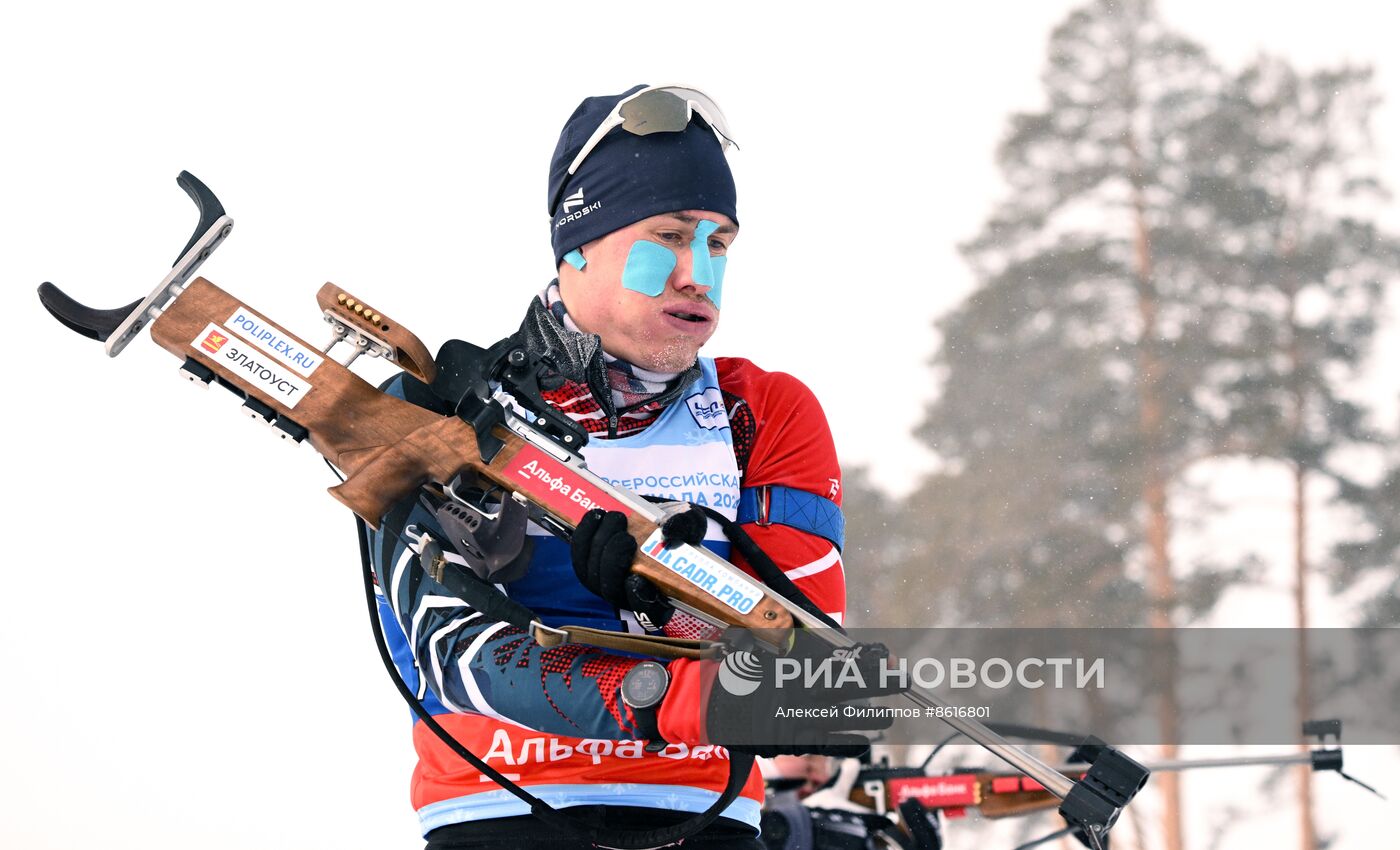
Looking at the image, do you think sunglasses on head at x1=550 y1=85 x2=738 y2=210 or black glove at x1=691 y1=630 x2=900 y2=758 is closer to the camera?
black glove at x1=691 y1=630 x2=900 y2=758

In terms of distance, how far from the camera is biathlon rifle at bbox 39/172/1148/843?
1.52 metres

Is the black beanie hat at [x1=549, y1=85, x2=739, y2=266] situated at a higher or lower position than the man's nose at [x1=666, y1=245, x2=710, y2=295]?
higher

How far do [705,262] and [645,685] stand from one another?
590 millimetres

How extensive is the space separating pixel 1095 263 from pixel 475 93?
5.66 metres

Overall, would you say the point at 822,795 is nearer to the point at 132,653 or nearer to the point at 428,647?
the point at 132,653

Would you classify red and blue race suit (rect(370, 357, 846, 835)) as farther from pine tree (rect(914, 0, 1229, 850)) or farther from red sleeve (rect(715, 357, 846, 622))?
pine tree (rect(914, 0, 1229, 850))

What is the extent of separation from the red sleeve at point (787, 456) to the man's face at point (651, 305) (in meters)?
0.12

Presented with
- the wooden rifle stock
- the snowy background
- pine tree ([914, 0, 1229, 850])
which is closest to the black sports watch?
the wooden rifle stock

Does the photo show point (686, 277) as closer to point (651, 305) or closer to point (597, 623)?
point (651, 305)

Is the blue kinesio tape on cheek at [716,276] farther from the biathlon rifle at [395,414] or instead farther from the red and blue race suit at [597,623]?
the biathlon rifle at [395,414]

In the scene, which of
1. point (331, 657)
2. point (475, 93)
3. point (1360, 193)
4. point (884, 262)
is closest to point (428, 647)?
point (331, 657)

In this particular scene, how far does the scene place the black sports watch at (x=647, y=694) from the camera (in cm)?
144

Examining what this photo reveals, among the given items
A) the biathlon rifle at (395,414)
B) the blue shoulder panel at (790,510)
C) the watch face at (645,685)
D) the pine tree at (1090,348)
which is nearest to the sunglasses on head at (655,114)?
the biathlon rifle at (395,414)

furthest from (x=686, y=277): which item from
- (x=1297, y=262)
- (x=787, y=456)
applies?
(x=1297, y=262)
